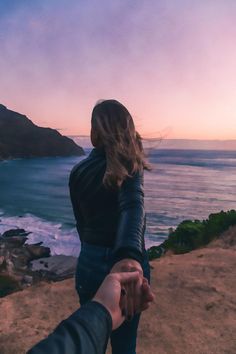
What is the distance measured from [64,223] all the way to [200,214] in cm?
1115

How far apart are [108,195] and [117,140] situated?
0.30 m

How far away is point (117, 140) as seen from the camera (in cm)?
222

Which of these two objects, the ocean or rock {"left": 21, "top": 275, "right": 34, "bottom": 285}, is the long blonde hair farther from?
the ocean

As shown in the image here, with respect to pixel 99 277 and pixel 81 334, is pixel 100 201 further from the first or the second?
pixel 81 334

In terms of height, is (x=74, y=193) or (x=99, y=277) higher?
(x=74, y=193)

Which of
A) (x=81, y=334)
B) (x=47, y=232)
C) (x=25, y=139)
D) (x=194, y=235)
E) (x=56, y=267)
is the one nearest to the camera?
(x=81, y=334)

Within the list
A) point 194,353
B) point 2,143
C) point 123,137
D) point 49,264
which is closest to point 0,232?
point 49,264

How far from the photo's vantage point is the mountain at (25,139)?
144500 mm

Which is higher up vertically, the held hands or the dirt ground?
the held hands

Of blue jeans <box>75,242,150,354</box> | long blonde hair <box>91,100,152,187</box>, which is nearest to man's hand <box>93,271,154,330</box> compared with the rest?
long blonde hair <box>91,100,152,187</box>

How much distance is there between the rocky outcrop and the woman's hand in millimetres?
10188

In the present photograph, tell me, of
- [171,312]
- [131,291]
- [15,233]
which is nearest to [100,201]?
[131,291]

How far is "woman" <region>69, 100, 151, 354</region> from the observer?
6.53 ft

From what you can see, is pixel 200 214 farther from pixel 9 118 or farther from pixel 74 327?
pixel 9 118
